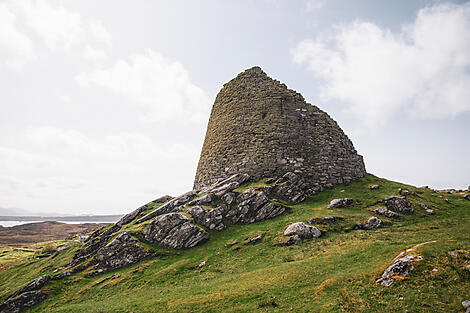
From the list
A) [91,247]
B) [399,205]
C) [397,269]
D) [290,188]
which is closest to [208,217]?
[290,188]

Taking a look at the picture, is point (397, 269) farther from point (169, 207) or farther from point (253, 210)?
point (169, 207)

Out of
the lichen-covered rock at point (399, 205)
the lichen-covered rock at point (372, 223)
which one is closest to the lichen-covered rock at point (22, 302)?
the lichen-covered rock at point (372, 223)

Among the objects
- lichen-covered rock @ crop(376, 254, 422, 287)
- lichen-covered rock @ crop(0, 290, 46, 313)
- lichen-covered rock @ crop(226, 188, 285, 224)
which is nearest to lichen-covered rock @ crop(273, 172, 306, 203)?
lichen-covered rock @ crop(226, 188, 285, 224)

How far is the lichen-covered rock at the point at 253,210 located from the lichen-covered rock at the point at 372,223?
6243 millimetres

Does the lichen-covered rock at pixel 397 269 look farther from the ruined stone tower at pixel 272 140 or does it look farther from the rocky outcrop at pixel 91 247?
the rocky outcrop at pixel 91 247

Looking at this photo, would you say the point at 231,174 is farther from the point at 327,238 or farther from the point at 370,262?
the point at 370,262

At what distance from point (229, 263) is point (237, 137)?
51.8ft

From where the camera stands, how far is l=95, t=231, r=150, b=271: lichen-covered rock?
16.1 m

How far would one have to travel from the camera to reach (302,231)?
1535cm

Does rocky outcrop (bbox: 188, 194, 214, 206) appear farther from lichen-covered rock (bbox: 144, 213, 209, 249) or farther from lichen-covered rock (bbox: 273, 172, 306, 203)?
lichen-covered rock (bbox: 273, 172, 306, 203)

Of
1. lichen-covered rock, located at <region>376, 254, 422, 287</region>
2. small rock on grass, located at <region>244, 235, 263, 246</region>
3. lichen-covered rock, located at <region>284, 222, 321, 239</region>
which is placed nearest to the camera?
lichen-covered rock, located at <region>376, 254, 422, 287</region>

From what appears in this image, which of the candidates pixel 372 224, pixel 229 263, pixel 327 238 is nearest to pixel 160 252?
pixel 229 263

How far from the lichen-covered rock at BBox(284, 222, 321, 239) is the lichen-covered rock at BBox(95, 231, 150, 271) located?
1004cm

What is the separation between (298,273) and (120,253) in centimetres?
1264
